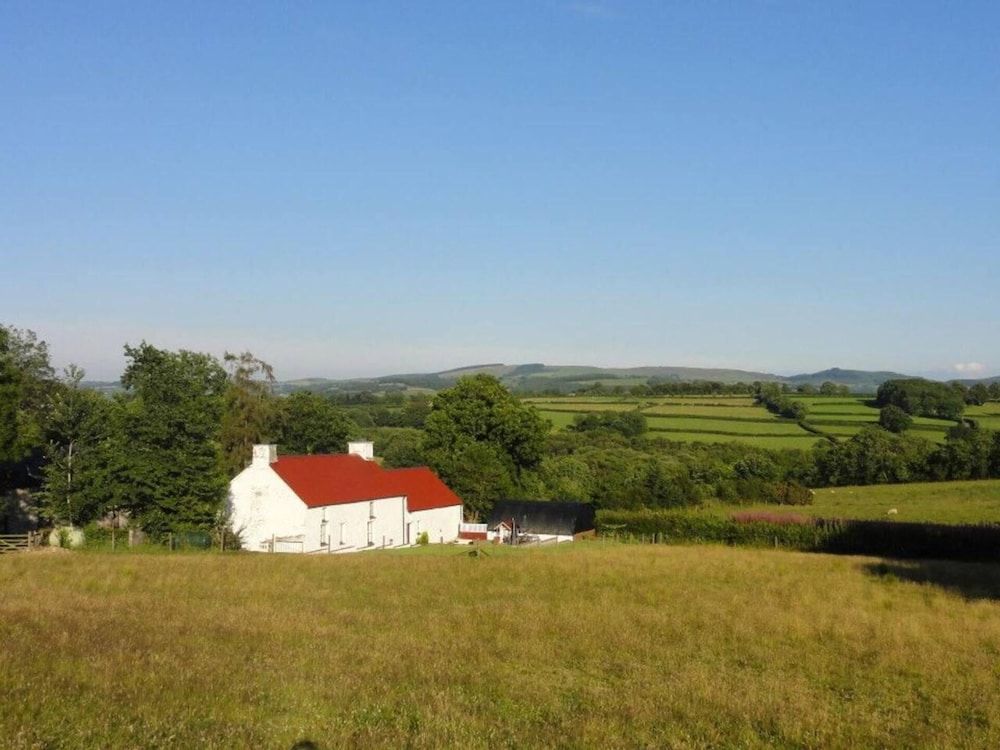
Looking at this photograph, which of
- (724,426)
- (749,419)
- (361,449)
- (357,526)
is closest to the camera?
(357,526)

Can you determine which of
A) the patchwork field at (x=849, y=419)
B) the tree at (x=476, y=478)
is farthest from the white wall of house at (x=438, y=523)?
the patchwork field at (x=849, y=419)

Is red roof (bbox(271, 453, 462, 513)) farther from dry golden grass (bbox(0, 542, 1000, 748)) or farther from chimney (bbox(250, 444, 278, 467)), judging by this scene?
dry golden grass (bbox(0, 542, 1000, 748))

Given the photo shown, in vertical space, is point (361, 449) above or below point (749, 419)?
above

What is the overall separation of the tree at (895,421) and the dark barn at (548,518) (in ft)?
173

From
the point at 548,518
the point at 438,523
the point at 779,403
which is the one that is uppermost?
the point at 779,403

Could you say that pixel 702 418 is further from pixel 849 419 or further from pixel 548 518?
pixel 548 518

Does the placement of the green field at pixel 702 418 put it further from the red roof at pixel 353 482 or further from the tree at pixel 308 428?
the red roof at pixel 353 482

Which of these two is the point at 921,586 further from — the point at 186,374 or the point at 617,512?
the point at 186,374

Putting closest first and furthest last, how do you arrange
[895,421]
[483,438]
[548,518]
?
1. [548,518]
2. [483,438]
3. [895,421]

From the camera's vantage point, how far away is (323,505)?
160 ft

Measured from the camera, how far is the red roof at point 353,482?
4916cm

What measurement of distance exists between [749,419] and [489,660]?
101m

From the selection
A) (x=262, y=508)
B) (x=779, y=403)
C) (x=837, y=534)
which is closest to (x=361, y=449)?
(x=262, y=508)

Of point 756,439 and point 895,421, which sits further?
point 756,439
